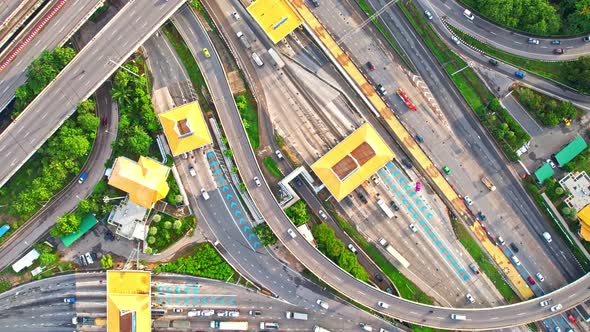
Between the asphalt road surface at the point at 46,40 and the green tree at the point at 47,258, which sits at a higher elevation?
the asphalt road surface at the point at 46,40

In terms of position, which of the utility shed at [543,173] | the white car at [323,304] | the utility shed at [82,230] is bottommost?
the utility shed at [543,173]

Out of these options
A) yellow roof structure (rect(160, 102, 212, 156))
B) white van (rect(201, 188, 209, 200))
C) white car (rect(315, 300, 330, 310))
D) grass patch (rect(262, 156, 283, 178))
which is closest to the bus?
white car (rect(315, 300, 330, 310))

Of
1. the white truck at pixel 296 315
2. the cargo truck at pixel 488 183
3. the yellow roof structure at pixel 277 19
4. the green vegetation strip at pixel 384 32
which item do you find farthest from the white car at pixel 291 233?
the green vegetation strip at pixel 384 32

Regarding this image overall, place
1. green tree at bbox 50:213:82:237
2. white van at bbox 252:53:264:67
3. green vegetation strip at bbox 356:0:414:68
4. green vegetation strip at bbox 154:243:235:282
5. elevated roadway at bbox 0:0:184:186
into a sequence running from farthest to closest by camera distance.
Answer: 1. green vegetation strip at bbox 356:0:414:68
2. white van at bbox 252:53:264:67
3. elevated roadway at bbox 0:0:184:186
4. green vegetation strip at bbox 154:243:235:282
5. green tree at bbox 50:213:82:237

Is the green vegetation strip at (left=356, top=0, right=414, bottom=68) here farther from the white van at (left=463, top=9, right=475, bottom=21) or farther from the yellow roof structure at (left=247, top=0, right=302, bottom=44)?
the white van at (left=463, top=9, right=475, bottom=21)

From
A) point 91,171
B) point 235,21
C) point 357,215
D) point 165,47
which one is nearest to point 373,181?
point 357,215

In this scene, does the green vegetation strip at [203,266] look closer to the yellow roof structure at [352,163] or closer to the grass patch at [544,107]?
the yellow roof structure at [352,163]

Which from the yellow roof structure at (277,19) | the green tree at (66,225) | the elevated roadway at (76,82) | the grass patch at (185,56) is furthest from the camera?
the grass patch at (185,56)

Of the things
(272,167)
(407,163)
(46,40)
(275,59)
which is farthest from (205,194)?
(46,40)
